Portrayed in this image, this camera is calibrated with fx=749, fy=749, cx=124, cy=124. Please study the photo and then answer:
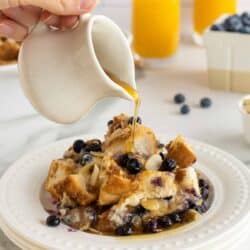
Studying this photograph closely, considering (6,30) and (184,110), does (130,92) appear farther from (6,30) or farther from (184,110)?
(184,110)

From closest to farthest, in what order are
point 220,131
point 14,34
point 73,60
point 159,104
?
point 73,60
point 14,34
point 220,131
point 159,104

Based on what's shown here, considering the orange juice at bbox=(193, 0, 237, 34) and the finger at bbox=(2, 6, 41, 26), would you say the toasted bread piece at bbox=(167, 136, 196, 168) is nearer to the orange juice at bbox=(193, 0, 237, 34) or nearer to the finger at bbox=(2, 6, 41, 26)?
the finger at bbox=(2, 6, 41, 26)

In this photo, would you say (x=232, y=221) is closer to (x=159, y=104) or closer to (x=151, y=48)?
(x=159, y=104)

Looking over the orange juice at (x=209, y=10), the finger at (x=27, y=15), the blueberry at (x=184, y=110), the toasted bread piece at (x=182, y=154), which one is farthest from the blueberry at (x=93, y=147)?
the orange juice at (x=209, y=10)

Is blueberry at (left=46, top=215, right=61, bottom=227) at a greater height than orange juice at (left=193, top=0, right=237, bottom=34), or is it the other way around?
blueberry at (left=46, top=215, right=61, bottom=227)

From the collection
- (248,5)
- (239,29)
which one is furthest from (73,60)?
(248,5)

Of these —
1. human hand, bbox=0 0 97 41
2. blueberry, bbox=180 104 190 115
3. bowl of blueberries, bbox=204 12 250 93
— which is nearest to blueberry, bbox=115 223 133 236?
human hand, bbox=0 0 97 41

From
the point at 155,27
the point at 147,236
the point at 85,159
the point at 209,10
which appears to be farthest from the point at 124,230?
the point at 209,10
